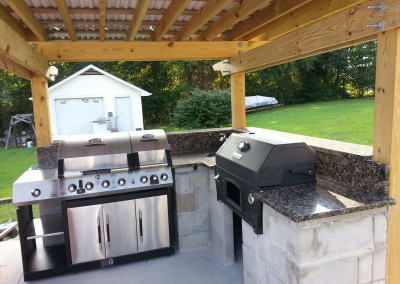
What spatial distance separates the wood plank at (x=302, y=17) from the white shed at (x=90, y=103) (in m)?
9.39

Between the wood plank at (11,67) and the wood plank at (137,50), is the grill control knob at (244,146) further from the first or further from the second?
the wood plank at (11,67)

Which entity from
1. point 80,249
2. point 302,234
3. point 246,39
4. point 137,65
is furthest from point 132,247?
point 137,65

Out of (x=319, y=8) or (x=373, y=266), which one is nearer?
(x=373, y=266)

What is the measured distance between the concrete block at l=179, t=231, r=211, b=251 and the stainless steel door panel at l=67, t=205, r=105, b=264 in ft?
2.54

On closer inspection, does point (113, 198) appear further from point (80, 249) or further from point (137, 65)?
point (137, 65)

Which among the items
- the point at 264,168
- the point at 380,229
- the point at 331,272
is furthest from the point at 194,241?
the point at 380,229

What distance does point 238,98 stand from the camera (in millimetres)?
3980

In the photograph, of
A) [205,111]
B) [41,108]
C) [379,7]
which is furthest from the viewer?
[205,111]

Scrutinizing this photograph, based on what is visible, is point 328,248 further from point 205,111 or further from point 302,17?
point 205,111

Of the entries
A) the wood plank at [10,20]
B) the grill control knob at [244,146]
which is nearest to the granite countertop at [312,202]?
the grill control knob at [244,146]

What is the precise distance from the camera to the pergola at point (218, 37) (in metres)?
1.75

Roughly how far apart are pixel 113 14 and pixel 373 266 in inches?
107

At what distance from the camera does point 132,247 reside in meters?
3.01

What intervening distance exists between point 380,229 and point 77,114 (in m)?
12.0
